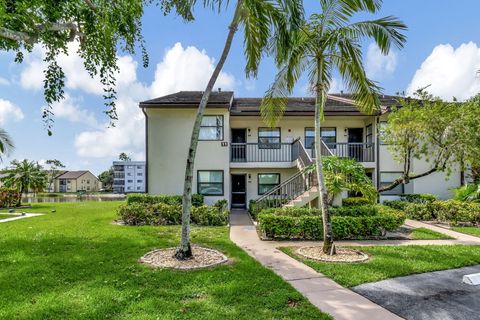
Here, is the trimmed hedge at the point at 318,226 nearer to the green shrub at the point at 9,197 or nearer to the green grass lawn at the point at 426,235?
the green grass lawn at the point at 426,235

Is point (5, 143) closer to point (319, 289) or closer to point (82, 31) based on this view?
point (82, 31)

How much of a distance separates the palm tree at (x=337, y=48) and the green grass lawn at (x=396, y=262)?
3.55 feet

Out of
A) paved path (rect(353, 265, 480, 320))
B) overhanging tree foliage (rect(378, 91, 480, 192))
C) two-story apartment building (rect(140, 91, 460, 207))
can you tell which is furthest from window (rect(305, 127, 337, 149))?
paved path (rect(353, 265, 480, 320))

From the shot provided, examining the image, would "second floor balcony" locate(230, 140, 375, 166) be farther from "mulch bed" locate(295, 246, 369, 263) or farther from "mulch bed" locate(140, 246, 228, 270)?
"mulch bed" locate(140, 246, 228, 270)

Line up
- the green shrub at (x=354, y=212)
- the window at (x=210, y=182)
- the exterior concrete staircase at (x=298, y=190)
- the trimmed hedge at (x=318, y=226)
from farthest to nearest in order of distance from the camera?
the window at (x=210, y=182) < the exterior concrete staircase at (x=298, y=190) < the green shrub at (x=354, y=212) < the trimmed hedge at (x=318, y=226)

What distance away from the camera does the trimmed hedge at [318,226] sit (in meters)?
9.81

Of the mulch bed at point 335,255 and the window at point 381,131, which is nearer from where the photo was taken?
the mulch bed at point 335,255

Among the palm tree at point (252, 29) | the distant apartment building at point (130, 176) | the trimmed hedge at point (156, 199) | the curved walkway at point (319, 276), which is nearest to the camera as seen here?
the curved walkway at point (319, 276)

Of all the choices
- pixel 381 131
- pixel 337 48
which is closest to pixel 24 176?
pixel 337 48

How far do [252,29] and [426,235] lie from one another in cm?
925

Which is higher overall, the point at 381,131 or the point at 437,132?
the point at 381,131

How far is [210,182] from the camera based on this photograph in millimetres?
16281

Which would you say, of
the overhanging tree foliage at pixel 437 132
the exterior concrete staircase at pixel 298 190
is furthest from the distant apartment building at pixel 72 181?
the overhanging tree foliage at pixel 437 132

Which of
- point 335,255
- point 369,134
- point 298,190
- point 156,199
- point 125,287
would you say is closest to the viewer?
point 125,287
